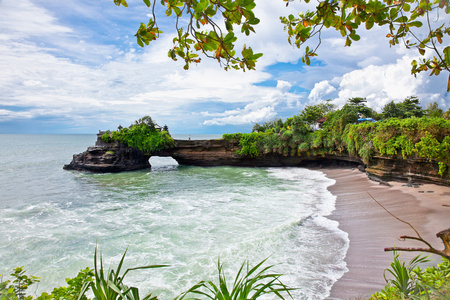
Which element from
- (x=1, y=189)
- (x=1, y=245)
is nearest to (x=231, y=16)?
(x=1, y=245)

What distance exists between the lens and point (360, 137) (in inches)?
619

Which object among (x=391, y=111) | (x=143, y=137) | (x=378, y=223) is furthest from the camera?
(x=391, y=111)

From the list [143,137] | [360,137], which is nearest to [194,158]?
[143,137]

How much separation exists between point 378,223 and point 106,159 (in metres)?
22.7

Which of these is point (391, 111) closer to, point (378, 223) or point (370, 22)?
point (378, 223)

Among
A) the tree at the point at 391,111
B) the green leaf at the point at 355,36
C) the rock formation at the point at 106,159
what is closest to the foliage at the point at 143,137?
the rock formation at the point at 106,159

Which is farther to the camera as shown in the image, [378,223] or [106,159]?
[106,159]

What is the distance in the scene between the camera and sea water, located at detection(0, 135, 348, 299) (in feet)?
17.6

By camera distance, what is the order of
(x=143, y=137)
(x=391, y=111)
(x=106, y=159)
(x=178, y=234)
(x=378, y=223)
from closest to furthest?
(x=378, y=223) < (x=178, y=234) < (x=106, y=159) < (x=143, y=137) < (x=391, y=111)

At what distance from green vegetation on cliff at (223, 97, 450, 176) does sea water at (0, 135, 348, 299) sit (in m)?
4.17

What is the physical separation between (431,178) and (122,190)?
54.5ft

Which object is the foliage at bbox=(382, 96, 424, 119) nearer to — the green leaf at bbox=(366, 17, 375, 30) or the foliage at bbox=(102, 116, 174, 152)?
the foliage at bbox=(102, 116, 174, 152)

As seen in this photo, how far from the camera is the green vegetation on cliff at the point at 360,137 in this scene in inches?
430

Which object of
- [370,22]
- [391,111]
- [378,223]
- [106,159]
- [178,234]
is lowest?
[178,234]
